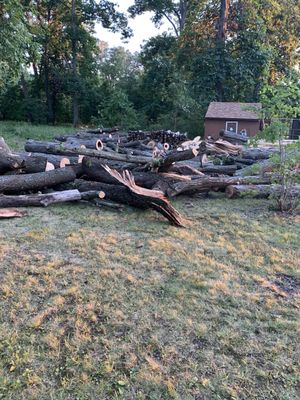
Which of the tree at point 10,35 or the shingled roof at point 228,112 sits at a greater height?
the tree at point 10,35

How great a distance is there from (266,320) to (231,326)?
34cm

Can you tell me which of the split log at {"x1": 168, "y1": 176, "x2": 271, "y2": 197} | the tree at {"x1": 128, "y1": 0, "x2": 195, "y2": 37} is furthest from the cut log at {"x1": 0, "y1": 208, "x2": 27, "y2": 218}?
the tree at {"x1": 128, "y1": 0, "x2": 195, "y2": 37}

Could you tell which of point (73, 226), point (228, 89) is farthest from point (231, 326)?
point (228, 89)

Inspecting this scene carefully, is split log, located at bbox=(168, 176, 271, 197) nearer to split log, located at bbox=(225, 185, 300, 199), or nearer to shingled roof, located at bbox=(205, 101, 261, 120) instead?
split log, located at bbox=(225, 185, 300, 199)

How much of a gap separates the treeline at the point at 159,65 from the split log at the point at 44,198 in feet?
56.4

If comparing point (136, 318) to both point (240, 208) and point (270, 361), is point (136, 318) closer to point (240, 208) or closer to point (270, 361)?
point (270, 361)

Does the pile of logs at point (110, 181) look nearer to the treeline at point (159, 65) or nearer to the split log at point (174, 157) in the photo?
the split log at point (174, 157)

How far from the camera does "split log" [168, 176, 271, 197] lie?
6.64m

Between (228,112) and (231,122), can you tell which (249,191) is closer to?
(231,122)

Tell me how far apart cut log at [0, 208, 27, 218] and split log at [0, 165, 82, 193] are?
60 cm

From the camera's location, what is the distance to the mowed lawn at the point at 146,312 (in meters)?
2.38

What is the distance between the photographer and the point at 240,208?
646 centimetres

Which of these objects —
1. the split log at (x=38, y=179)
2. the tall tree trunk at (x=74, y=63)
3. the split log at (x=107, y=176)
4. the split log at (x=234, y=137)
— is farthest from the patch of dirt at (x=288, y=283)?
the tall tree trunk at (x=74, y=63)

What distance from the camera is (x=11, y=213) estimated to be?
526cm
